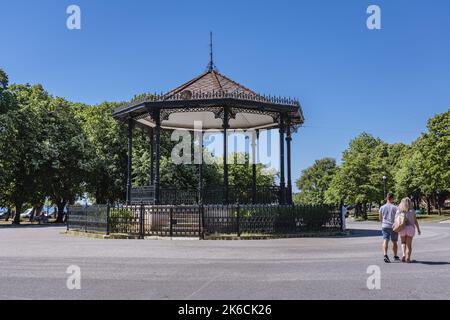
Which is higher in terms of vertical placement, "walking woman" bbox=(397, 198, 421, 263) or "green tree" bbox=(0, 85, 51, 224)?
"green tree" bbox=(0, 85, 51, 224)

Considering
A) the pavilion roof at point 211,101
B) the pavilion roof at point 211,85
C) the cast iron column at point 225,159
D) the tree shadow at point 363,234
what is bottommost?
the tree shadow at point 363,234

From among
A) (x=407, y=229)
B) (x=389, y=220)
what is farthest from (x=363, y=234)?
(x=407, y=229)

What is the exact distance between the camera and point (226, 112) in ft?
73.2

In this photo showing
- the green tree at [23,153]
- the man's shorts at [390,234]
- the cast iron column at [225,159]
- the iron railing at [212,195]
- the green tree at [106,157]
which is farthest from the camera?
the green tree at [106,157]

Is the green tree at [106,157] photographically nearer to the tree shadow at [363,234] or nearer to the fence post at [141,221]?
the fence post at [141,221]

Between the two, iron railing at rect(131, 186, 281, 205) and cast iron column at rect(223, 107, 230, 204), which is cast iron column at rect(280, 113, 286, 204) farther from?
cast iron column at rect(223, 107, 230, 204)

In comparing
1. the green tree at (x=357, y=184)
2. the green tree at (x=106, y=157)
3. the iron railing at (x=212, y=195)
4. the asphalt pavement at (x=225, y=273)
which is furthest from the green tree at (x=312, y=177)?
the asphalt pavement at (x=225, y=273)

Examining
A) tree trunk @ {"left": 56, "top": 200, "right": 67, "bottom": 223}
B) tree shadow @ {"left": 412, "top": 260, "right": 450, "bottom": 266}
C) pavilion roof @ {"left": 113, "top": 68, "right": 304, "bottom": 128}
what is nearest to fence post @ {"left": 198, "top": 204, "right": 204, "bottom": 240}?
pavilion roof @ {"left": 113, "top": 68, "right": 304, "bottom": 128}

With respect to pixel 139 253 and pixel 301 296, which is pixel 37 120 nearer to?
pixel 139 253

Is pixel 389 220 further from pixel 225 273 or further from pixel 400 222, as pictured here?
pixel 225 273

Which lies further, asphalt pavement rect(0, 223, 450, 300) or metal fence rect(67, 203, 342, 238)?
metal fence rect(67, 203, 342, 238)

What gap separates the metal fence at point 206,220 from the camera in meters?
19.5

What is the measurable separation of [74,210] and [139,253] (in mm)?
12020

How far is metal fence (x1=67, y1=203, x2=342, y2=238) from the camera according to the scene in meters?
19.5
